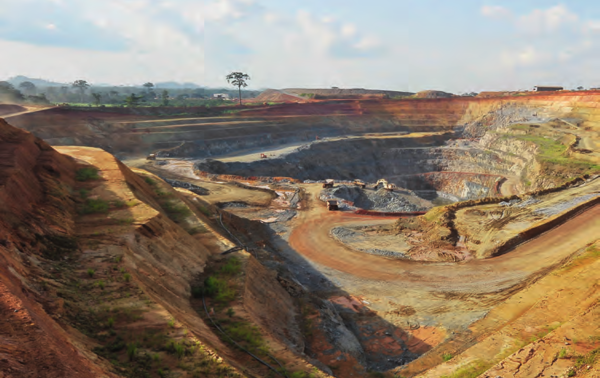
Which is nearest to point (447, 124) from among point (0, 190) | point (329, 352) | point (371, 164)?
point (371, 164)

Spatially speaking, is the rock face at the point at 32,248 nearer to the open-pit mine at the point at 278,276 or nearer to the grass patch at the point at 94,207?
the open-pit mine at the point at 278,276

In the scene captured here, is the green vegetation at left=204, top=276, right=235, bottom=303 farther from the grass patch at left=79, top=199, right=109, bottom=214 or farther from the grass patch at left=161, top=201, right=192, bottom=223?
the grass patch at left=161, top=201, right=192, bottom=223

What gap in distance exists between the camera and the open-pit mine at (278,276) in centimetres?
978

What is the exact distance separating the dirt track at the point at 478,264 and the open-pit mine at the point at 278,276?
0.13 metres

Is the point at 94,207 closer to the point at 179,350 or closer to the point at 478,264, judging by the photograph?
the point at 179,350

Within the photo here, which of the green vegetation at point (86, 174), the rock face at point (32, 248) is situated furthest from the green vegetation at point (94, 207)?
the green vegetation at point (86, 174)

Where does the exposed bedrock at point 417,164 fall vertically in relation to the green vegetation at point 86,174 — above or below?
below

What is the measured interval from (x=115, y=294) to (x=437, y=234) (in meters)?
23.4

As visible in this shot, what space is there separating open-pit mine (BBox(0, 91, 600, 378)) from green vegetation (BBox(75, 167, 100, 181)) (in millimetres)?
100

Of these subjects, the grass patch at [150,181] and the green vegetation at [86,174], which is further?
the grass patch at [150,181]

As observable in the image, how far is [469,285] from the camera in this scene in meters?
21.8

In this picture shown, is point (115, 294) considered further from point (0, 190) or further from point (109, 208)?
point (109, 208)

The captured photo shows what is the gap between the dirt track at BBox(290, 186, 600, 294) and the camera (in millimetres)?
21938

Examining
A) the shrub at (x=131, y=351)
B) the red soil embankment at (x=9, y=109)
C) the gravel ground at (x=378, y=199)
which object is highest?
the red soil embankment at (x=9, y=109)
